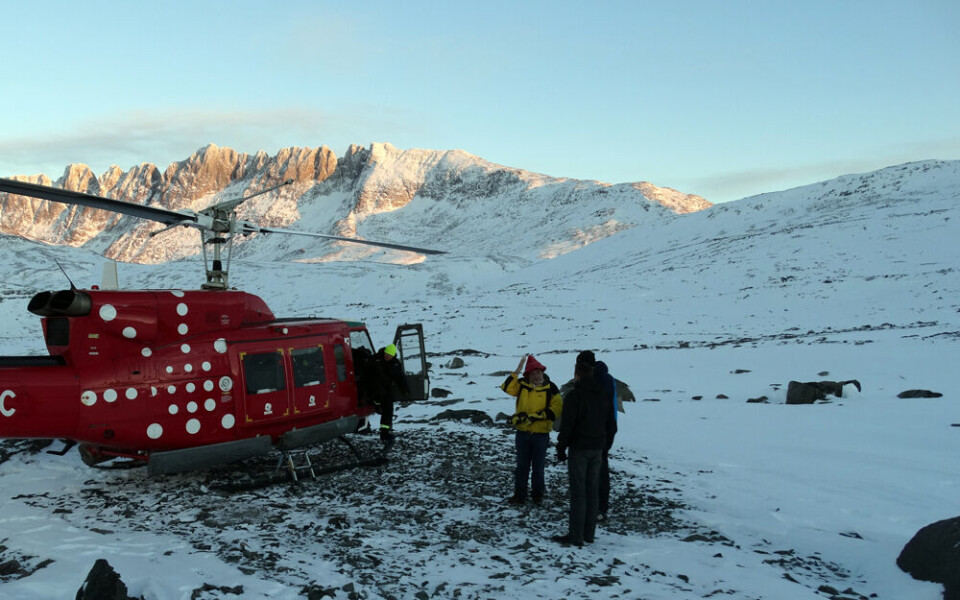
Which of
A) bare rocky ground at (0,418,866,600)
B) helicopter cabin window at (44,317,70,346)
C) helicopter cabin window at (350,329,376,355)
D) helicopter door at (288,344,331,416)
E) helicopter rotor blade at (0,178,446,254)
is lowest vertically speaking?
bare rocky ground at (0,418,866,600)

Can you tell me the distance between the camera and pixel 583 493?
6.73 metres

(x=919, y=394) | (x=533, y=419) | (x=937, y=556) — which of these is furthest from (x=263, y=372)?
(x=919, y=394)

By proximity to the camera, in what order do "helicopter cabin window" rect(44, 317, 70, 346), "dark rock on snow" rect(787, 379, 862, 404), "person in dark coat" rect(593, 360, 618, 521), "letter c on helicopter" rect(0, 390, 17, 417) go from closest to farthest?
"person in dark coat" rect(593, 360, 618, 521), "letter c on helicopter" rect(0, 390, 17, 417), "helicopter cabin window" rect(44, 317, 70, 346), "dark rock on snow" rect(787, 379, 862, 404)

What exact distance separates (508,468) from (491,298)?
40.9 m

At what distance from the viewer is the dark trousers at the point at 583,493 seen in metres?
6.73

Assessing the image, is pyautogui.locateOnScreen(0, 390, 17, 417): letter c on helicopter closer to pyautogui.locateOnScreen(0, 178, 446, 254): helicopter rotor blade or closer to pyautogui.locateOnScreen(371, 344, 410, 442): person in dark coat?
pyautogui.locateOnScreen(0, 178, 446, 254): helicopter rotor blade

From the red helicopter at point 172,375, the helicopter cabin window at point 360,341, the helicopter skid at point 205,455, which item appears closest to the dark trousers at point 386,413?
the red helicopter at point 172,375

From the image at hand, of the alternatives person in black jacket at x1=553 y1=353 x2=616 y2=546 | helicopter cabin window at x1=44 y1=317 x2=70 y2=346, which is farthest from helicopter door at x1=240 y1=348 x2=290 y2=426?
person in black jacket at x1=553 y1=353 x2=616 y2=546

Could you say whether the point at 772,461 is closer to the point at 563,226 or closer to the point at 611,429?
the point at 611,429

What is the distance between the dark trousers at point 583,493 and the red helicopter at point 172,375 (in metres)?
4.38

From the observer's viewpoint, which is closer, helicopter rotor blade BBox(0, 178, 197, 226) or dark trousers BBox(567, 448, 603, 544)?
helicopter rotor blade BBox(0, 178, 197, 226)

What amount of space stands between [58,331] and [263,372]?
8.36 ft

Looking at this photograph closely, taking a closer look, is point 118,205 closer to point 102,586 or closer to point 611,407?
point 102,586

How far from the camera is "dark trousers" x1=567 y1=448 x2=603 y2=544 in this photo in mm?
6730
